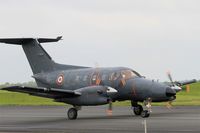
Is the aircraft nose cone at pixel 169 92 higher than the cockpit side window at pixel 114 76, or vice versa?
the cockpit side window at pixel 114 76

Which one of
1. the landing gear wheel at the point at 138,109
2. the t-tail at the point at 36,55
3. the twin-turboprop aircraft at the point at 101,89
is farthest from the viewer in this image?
the t-tail at the point at 36,55

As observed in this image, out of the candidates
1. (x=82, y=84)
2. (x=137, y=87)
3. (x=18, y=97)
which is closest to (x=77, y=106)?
(x=82, y=84)

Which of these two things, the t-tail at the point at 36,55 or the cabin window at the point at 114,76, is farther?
the t-tail at the point at 36,55

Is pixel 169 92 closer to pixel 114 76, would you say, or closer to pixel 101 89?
pixel 114 76

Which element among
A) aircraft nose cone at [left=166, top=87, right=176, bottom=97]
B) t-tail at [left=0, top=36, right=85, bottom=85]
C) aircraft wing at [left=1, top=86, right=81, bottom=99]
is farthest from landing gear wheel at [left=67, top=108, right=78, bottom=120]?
aircraft nose cone at [left=166, top=87, right=176, bottom=97]

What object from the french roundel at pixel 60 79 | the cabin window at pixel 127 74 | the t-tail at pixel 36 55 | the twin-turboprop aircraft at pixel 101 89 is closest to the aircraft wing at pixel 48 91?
the twin-turboprop aircraft at pixel 101 89

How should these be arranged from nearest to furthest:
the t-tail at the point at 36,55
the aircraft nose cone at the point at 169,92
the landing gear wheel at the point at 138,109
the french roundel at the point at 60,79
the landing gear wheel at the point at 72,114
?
the aircraft nose cone at the point at 169,92
the landing gear wheel at the point at 72,114
the landing gear wheel at the point at 138,109
the french roundel at the point at 60,79
the t-tail at the point at 36,55

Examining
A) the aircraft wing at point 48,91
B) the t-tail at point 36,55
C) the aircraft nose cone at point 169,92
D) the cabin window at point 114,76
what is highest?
the t-tail at point 36,55

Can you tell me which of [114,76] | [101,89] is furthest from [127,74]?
[101,89]

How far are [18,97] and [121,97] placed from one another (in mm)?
41263

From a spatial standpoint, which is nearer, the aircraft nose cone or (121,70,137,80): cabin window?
the aircraft nose cone

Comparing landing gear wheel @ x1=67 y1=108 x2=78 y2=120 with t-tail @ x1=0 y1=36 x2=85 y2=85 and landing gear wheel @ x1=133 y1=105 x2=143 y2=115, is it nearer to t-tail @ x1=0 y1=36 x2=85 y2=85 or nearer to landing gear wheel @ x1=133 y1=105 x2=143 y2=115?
landing gear wheel @ x1=133 y1=105 x2=143 y2=115

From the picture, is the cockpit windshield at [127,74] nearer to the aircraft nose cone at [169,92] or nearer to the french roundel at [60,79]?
the aircraft nose cone at [169,92]

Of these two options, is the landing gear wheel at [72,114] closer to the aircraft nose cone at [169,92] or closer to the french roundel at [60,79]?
the french roundel at [60,79]
